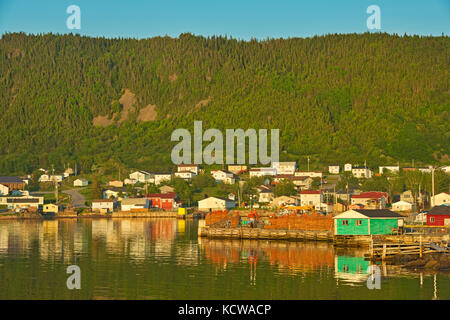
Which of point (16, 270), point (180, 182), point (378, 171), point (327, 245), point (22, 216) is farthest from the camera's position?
point (378, 171)

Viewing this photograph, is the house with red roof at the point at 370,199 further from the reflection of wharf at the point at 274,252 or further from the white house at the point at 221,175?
the white house at the point at 221,175

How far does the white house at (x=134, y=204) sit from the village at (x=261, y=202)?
7.6 inches

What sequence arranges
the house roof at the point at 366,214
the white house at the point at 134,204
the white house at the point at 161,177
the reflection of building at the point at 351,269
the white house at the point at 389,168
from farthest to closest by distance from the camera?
the white house at the point at 161,177 < the white house at the point at 389,168 < the white house at the point at 134,204 < the house roof at the point at 366,214 < the reflection of building at the point at 351,269

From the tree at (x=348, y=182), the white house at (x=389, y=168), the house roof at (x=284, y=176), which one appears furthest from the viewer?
the white house at (x=389, y=168)

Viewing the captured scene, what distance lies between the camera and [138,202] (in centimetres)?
14250

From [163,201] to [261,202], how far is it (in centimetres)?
1989

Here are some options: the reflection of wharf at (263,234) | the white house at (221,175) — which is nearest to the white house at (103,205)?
the white house at (221,175)

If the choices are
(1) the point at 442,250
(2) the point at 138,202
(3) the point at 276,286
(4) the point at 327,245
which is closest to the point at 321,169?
(2) the point at 138,202

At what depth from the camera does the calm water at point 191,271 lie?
48.3 metres

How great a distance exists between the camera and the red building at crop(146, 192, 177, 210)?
145 m

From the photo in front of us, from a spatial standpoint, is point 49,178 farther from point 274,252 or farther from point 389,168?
point 274,252

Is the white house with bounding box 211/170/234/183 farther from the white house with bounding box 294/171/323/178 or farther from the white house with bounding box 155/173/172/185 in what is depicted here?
the white house with bounding box 294/171/323/178
